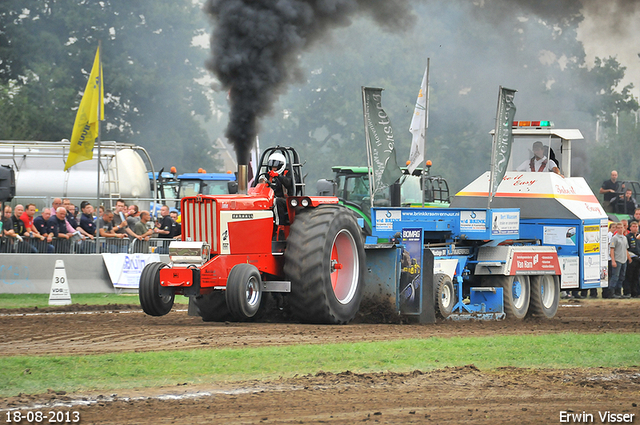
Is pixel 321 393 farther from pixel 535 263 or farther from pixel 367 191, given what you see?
pixel 367 191

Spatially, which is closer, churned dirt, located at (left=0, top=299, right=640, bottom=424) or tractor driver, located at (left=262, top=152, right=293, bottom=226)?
churned dirt, located at (left=0, top=299, right=640, bottom=424)

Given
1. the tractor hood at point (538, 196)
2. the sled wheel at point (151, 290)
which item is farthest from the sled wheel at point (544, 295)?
the sled wheel at point (151, 290)

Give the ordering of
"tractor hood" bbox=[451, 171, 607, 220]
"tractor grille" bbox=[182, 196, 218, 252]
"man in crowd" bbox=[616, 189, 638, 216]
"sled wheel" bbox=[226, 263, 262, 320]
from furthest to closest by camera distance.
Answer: "man in crowd" bbox=[616, 189, 638, 216]
"tractor hood" bbox=[451, 171, 607, 220]
"tractor grille" bbox=[182, 196, 218, 252]
"sled wheel" bbox=[226, 263, 262, 320]

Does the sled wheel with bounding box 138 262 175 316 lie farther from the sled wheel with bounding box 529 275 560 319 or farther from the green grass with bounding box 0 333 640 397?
the sled wheel with bounding box 529 275 560 319

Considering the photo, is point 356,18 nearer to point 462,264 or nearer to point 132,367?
point 462,264

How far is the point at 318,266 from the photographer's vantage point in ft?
36.4

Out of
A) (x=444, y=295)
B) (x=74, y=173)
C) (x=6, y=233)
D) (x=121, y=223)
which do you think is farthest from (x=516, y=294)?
(x=74, y=173)

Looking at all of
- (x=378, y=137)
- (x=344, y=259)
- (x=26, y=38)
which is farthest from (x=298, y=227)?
(x=26, y=38)

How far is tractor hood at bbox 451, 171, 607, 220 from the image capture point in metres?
A: 15.3

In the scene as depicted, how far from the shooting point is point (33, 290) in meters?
16.9

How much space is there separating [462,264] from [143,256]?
7.44 meters

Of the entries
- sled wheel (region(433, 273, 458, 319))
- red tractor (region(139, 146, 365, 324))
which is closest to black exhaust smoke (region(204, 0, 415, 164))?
red tractor (region(139, 146, 365, 324))

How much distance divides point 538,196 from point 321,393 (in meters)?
9.45

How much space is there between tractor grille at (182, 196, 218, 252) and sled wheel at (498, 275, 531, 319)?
17.2 feet
